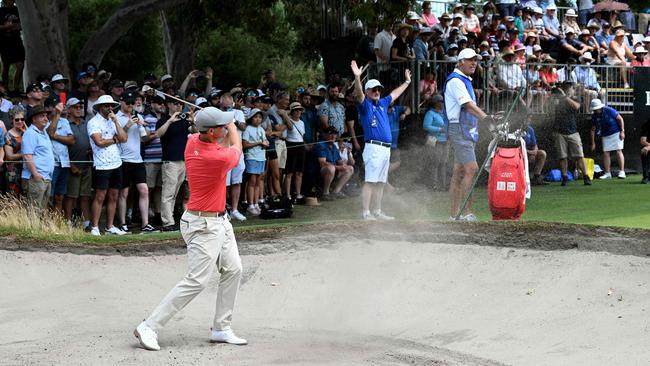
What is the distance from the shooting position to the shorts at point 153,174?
16109 millimetres

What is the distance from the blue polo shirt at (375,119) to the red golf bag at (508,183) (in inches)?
88.8

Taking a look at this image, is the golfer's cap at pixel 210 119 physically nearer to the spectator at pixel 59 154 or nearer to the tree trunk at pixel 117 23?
the spectator at pixel 59 154

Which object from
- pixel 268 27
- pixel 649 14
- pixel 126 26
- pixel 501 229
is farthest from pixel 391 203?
pixel 649 14

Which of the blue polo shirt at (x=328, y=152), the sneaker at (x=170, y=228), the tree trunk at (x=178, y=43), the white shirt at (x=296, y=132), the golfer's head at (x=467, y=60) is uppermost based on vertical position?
the tree trunk at (x=178, y=43)

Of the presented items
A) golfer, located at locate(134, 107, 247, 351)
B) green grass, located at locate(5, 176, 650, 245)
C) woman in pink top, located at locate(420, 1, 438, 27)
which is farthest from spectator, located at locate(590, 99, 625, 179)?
golfer, located at locate(134, 107, 247, 351)

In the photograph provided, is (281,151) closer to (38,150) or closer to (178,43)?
(38,150)

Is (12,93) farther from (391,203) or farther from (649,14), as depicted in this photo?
(649,14)

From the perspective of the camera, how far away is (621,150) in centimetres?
2322

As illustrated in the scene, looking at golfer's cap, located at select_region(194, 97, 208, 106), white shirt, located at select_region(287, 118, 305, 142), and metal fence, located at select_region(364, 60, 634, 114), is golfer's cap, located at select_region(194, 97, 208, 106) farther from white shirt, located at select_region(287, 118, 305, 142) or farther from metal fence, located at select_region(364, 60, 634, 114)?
metal fence, located at select_region(364, 60, 634, 114)

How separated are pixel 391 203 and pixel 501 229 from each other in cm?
551

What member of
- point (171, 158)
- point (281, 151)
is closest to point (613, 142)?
point (281, 151)

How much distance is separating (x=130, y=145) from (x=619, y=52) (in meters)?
14.0

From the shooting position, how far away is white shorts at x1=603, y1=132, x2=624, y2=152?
23.0 meters

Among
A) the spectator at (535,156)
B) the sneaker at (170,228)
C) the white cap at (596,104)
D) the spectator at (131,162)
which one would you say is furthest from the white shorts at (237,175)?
the white cap at (596,104)
